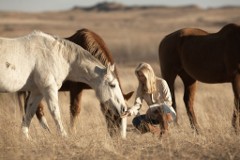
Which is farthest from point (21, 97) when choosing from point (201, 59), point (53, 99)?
point (201, 59)

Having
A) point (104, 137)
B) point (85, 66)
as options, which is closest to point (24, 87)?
point (85, 66)

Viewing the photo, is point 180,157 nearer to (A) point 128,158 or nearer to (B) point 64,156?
(A) point 128,158

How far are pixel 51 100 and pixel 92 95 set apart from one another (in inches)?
366

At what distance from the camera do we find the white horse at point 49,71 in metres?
8.09

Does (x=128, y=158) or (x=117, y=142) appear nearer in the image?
(x=128, y=158)

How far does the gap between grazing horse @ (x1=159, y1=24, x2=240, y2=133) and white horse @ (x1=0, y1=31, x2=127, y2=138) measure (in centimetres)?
152

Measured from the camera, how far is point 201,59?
32.9 ft

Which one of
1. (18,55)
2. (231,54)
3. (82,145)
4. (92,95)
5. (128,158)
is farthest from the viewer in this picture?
(92,95)

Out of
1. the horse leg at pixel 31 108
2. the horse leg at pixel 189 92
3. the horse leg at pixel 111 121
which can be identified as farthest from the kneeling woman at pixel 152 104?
the horse leg at pixel 189 92

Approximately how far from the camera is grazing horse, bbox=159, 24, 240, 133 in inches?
366

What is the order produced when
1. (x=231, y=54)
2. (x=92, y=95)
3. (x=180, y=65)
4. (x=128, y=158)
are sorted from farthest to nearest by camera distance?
(x=92, y=95) < (x=180, y=65) < (x=231, y=54) < (x=128, y=158)

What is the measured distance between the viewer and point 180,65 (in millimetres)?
10578

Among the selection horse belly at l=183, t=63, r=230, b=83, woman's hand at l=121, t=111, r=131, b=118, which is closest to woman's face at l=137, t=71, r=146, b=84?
woman's hand at l=121, t=111, r=131, b=118

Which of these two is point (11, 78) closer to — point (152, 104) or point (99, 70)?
point (99, 70)
